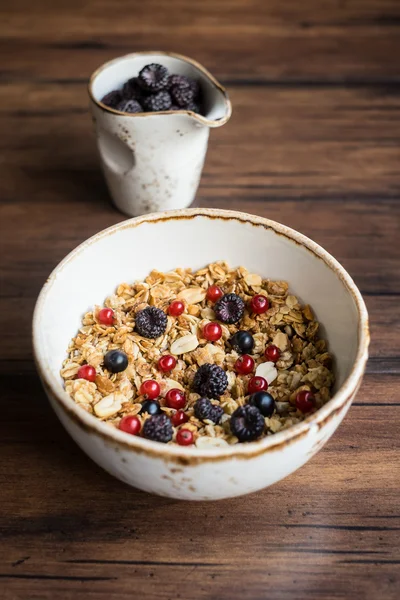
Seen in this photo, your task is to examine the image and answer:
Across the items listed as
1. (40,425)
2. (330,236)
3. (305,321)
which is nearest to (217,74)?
(330,236)

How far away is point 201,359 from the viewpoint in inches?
35.4

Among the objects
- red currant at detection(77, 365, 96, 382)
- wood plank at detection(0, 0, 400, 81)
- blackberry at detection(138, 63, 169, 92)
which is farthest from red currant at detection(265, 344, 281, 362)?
wood plank at detection(0, 0, 400, 81)

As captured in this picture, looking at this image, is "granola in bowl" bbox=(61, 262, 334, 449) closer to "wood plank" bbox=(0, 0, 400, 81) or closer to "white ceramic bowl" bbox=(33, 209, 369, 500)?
"white ceramic bowl" bbox=(33, 209, 369, 500)

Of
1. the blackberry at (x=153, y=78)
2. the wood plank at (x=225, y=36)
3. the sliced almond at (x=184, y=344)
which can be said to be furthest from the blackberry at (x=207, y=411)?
the wood plank at (x=225, y=36)

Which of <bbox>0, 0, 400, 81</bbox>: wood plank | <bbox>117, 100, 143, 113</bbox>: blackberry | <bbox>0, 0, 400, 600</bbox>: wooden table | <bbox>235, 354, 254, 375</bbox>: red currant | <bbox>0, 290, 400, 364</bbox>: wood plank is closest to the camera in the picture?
<bbox>0, 0, 400, 600</bbox>: wooden table

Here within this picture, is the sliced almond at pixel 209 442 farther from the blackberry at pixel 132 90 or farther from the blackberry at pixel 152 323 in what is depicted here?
the blackberry at pixel 132 90

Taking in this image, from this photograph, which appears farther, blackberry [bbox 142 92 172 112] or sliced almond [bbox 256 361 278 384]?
blackberry [bbox 142 92 172 112]

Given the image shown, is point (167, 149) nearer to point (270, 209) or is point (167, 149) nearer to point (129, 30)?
point (270, 209)

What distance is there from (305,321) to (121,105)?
1.50 ft

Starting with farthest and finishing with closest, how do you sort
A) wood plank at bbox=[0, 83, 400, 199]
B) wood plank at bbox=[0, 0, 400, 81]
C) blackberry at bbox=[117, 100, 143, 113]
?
1. wood plank at bbox=[0, 0, 400, 81]
2. wood plank at bbox=[0, 83, 400, 199]
3. blackberry at bbox=[117, 100, 143, 113]

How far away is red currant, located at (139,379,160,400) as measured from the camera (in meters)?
0.86

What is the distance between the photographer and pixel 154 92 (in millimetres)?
1152

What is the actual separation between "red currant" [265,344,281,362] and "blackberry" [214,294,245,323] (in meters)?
0.06

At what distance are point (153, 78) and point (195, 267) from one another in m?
0.34
